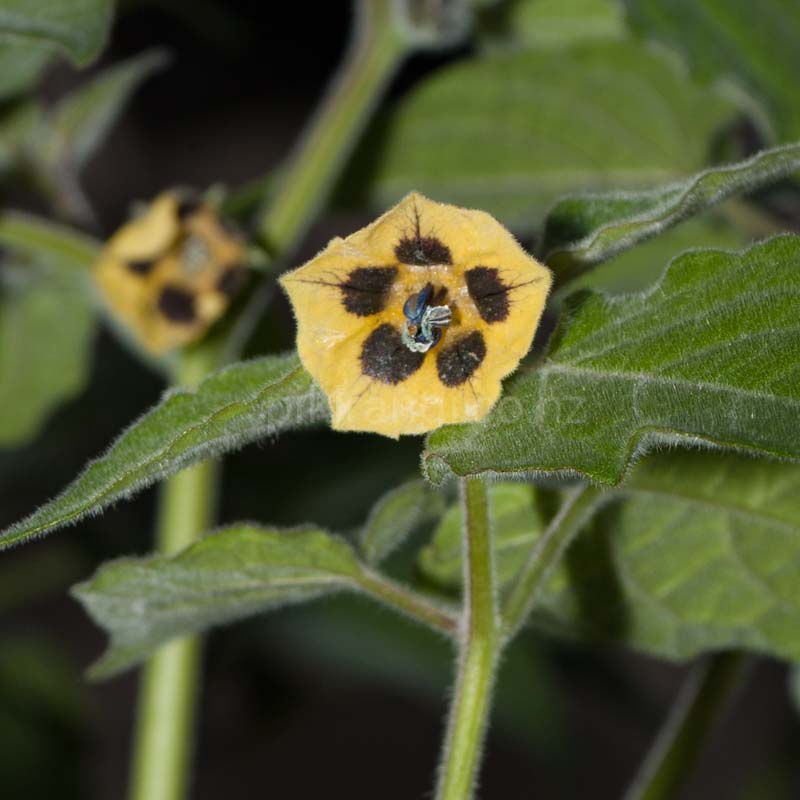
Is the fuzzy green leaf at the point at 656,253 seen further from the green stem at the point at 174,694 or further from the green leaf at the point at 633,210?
the green leaf at the point at 633,210

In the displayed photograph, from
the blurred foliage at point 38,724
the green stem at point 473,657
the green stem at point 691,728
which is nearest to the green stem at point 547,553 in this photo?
the green stem at point 473,657

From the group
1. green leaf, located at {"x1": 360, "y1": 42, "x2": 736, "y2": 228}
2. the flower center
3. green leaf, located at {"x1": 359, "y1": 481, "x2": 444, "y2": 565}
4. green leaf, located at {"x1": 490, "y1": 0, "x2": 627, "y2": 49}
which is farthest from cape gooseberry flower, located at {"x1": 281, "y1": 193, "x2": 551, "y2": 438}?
green leaf, located at {"x1": 490, "y1": 0, "x2": 627, "y2": 49}

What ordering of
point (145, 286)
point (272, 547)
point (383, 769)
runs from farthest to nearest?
point (383, 769), point (145, 286), point (272, 547)

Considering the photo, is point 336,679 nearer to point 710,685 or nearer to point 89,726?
point 89,726

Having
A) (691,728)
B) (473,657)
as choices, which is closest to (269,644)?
(691,728)

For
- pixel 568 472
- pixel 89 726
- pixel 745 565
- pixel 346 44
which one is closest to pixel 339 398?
pixel 568 472

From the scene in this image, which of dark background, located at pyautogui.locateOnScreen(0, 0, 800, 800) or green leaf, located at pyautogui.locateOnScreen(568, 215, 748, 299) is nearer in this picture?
green leaf, located at pyautogui.locateOnScreen(568, 215, 748, 299)

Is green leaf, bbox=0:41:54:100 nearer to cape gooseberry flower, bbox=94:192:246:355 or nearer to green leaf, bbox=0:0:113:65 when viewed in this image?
cape gooseberry flower, bbox=94:192:246:355
